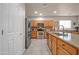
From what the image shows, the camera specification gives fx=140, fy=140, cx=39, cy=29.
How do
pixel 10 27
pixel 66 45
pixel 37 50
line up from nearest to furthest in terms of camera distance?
pixel 66 45
pixel 10 27
pixel 37 50

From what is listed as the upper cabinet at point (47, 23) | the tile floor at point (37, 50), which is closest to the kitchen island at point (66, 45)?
the tile floor at point (37, 50)

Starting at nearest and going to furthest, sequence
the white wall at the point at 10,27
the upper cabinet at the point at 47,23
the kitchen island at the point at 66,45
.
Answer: the kitchen island at the point at 66,45
the white wall at the point at 10,27
the upper cabinet at the point at 47,23

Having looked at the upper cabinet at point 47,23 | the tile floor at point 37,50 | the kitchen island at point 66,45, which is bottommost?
the tile floor at point 37,50

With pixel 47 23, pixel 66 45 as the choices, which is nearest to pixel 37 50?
pixel 66 45

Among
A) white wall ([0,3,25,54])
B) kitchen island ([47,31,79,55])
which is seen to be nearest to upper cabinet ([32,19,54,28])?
kitchen island ([47,31,79,55])

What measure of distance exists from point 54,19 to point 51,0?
35.1ft

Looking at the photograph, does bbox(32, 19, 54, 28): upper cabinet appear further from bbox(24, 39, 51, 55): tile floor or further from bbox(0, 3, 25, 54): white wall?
bbox(0, 3, 25, 54): white wall

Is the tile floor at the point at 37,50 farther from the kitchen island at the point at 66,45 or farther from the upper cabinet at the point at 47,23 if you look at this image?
the upper cabinet at the point at 47,23

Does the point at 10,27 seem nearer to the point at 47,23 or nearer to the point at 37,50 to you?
the point at 37,50
